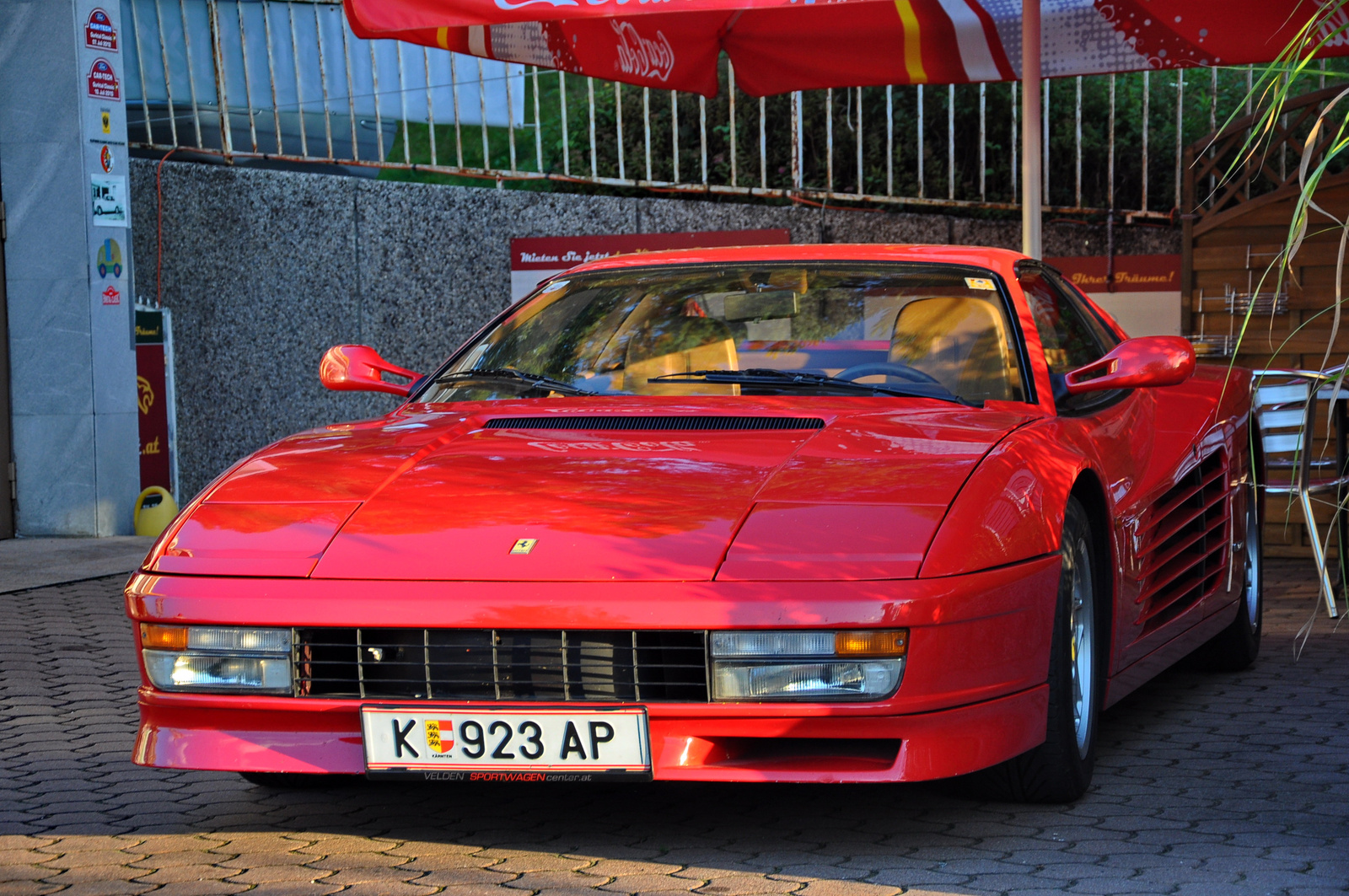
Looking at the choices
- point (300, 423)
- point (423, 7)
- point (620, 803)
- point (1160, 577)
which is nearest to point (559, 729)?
point (620, 803)

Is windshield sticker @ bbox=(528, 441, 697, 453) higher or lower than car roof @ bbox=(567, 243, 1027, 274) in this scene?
lower

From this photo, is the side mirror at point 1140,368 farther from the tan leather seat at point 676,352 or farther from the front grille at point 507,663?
the front grille at point 507,663

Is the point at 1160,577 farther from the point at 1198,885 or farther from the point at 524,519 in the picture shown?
the point at 524,519

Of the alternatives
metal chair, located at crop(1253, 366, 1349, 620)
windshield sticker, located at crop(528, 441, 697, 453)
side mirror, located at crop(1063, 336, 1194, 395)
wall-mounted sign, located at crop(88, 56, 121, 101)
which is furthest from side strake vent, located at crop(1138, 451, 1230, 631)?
wall-mounted sign, located at crop(88, 56, 121, 101)

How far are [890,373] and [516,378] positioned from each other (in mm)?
1002

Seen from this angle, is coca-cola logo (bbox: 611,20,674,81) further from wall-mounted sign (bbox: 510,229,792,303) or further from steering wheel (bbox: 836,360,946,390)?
steering wheel (bbox: 836,360,946,390)

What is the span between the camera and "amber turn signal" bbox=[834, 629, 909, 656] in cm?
297

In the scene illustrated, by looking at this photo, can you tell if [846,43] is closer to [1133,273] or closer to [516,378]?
[1133,273]

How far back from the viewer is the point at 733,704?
2986mm

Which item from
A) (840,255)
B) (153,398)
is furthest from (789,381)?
(153,398)

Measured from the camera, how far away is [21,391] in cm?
910

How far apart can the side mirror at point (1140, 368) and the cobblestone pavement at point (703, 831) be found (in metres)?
0.96

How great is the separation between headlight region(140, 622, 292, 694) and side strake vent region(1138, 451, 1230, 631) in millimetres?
2210

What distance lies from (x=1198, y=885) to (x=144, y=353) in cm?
793
